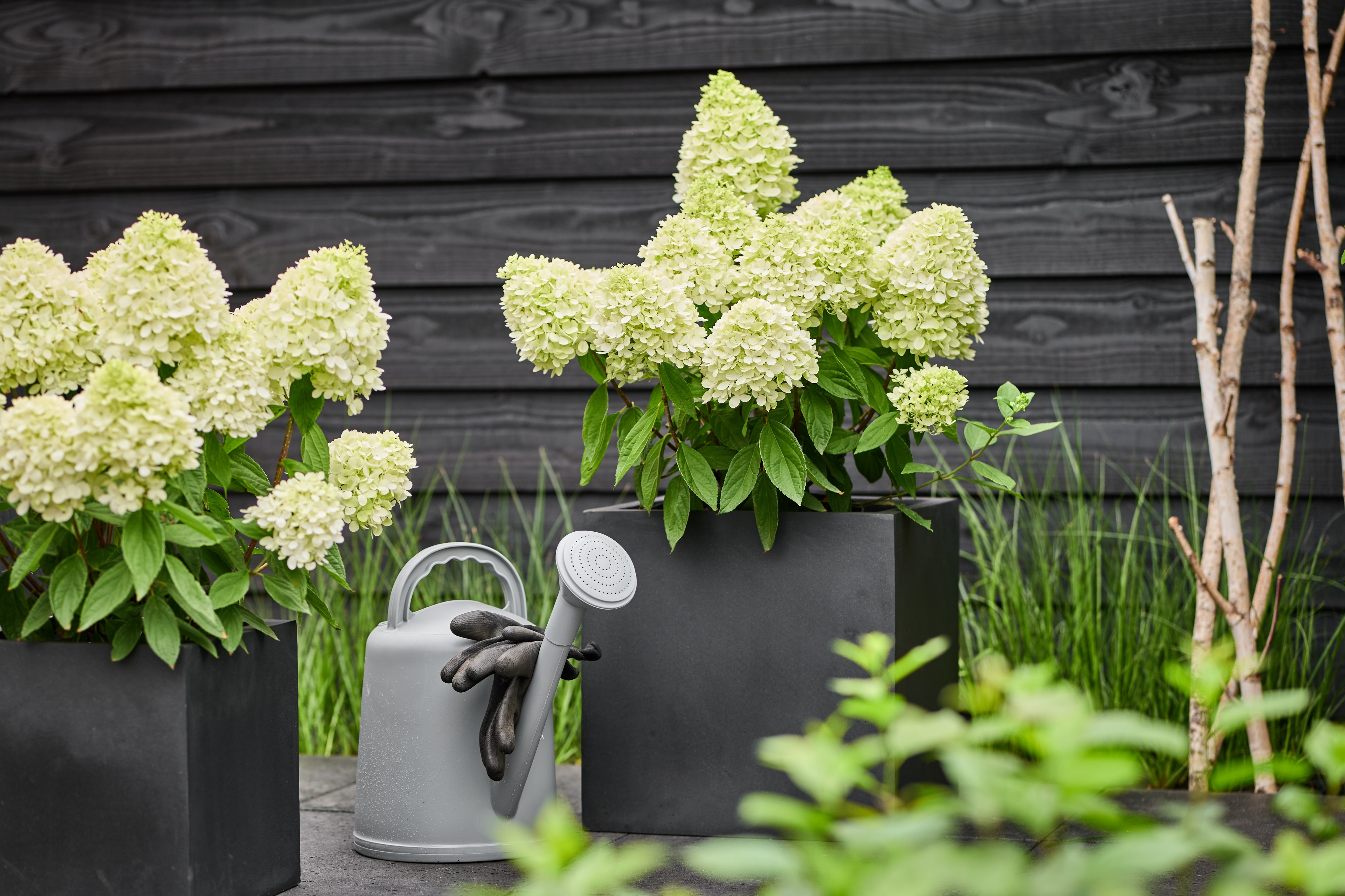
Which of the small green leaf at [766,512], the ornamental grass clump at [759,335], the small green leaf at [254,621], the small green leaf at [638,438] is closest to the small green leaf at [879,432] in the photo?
the ornamental grass clump at [759,335]

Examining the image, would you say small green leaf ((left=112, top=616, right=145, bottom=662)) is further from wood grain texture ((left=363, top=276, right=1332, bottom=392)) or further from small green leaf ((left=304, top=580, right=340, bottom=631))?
wood grain texture ((left=363, top=276, right=1332, bottom=392))

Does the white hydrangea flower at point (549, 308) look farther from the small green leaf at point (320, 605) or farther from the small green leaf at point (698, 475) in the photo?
the small green leaf at point (320, 605)

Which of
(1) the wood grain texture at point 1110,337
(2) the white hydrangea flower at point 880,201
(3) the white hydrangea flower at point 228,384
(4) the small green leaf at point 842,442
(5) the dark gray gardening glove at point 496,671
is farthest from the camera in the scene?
(1) the wood grain texture at point 1110,337

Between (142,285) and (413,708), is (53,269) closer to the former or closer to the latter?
(142,285)

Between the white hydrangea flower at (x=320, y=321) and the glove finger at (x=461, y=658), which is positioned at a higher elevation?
the white hydrangea flower at (x=320, y=321)

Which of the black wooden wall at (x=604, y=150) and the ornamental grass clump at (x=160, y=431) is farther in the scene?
the black wooden wall at (x=604, y=150)

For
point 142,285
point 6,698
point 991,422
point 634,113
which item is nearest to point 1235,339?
point 991,422

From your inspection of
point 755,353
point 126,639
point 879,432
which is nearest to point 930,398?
point 879,432

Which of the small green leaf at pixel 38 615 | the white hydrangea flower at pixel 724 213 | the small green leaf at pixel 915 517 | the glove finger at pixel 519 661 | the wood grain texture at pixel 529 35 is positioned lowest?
the glove finger at pixel 519 661

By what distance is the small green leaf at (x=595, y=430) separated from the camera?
131 cm

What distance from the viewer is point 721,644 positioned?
131 cm

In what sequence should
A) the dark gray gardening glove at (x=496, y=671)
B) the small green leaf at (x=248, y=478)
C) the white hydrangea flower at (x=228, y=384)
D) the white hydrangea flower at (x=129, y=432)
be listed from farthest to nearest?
1. the dark gray gardening glove at (x=496, y=671)
2. the small green leaf at (x=248, y=478)
3. the white hydrangea flower at (x=228, y=384)
4. the white hydrangea flower at (x=129, y=432)

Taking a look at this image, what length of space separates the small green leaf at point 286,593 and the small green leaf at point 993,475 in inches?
28.3

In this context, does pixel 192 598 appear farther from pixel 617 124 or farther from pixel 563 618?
pixel 617 124
